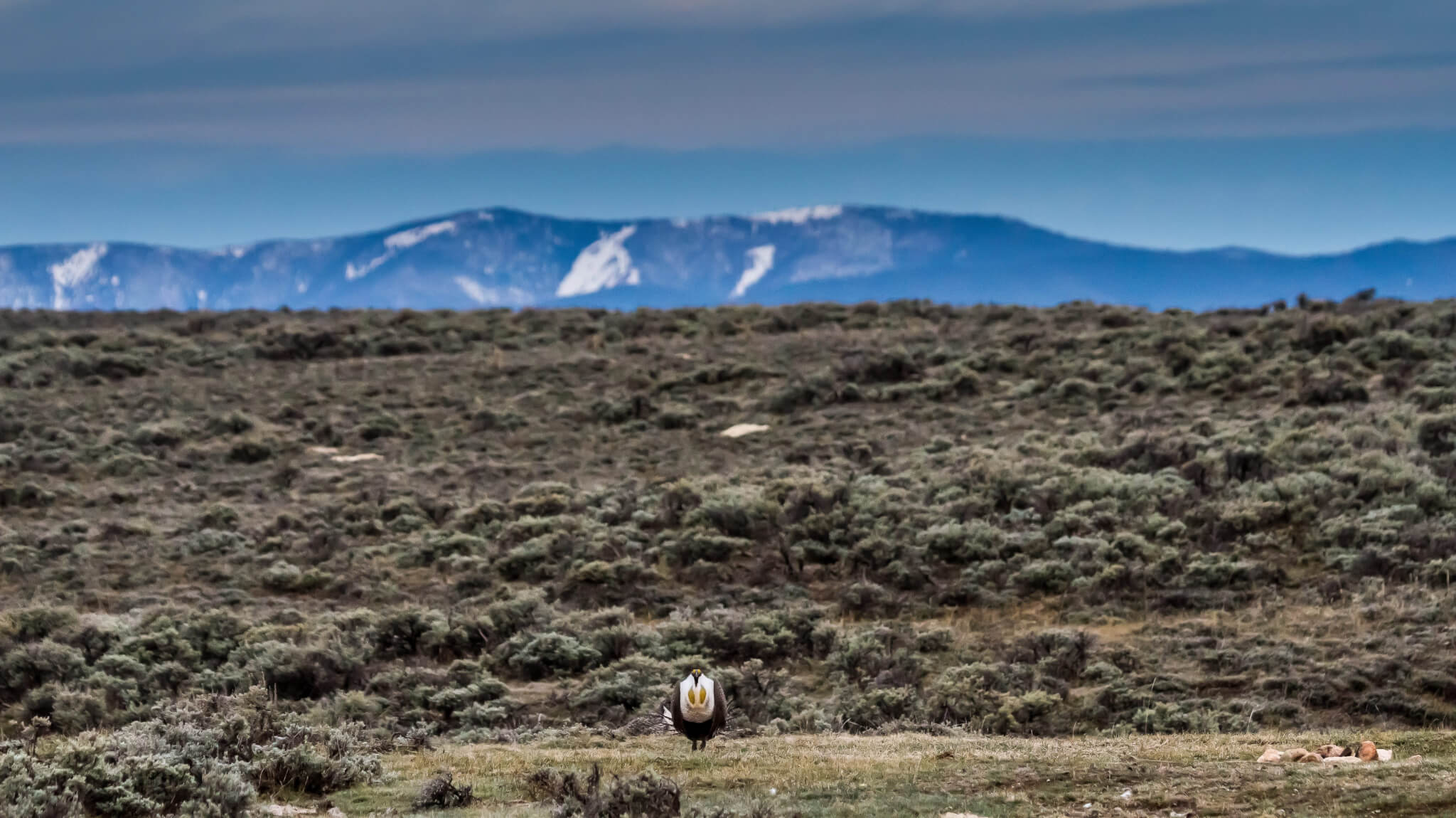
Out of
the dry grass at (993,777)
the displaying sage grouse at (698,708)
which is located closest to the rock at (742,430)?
the dry grass at (993,777)

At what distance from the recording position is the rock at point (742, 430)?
28.6 meters

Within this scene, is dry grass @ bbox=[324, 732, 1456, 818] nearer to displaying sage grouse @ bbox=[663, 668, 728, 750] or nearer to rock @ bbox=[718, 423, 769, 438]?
displaying sage grouse @ bbox=[663, 668, 728, 750]

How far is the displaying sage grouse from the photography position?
9969 millimetres

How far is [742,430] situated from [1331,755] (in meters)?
20.4

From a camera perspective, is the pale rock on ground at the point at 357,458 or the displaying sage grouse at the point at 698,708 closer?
the displaying sage grouse at the point at 698,708

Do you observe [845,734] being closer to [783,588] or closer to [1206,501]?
[783,588]

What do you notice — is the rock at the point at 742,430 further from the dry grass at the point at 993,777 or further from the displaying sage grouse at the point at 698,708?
the displaying sage grouse at the point at 698,708

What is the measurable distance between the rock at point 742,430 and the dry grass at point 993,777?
17560 millimetres

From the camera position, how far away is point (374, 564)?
67.6 feet

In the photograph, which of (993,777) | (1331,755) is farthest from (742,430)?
(993,777)

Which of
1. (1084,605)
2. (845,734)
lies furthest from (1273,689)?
(845,734)

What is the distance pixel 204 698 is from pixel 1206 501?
1466 cm

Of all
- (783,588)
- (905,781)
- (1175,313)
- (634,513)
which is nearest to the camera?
(905,781)

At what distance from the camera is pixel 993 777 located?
8602mm
